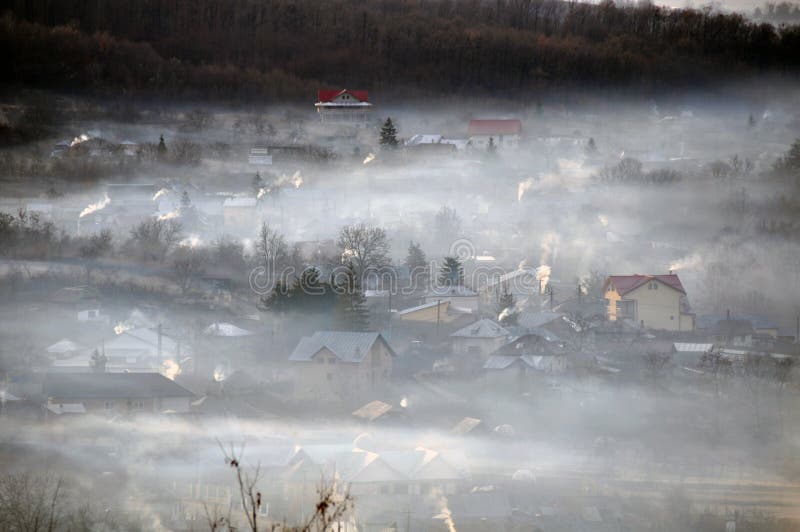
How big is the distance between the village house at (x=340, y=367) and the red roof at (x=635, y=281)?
668 centimetres

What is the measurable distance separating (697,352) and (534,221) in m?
10.1

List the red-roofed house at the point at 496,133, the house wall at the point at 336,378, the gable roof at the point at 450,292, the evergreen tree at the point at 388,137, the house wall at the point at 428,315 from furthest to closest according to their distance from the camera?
the red-roofed house at the point at 496,133
the evergreen tree at the point at 388,137
the gable roof at the point at 450,292
the house wall at the point at 428,315
the house wall at the point at 336,378

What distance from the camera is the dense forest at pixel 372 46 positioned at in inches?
1714

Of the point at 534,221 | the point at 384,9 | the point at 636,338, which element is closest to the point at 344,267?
the point at 636,338

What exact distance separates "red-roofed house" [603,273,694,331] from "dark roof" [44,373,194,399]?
946 centimetres

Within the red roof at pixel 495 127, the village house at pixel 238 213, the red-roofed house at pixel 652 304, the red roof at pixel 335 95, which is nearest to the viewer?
the red-roofed house at pixel 652 304

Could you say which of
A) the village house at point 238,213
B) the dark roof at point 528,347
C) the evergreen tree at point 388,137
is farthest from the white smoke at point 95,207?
the dark roof at point 528,347

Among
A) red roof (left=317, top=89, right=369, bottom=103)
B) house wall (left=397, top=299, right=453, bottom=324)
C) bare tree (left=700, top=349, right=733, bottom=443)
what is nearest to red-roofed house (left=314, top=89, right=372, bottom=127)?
red roof (left=317, top=89, right=369, bottom=103)

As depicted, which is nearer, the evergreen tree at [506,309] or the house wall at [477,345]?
the house wall at [477,345]

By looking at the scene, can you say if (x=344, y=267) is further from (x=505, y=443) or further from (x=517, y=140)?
(x=517, y=140)

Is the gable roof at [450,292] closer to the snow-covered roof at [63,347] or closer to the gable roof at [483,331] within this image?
the gable roof at [483,331]

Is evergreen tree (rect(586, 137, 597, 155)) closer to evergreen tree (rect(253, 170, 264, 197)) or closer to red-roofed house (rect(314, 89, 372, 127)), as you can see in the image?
red-roofed house (rect(314, 89, 372, 127))

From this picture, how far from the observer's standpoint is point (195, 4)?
4859 cm

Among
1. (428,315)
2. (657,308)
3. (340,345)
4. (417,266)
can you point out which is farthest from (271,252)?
(657,308)
